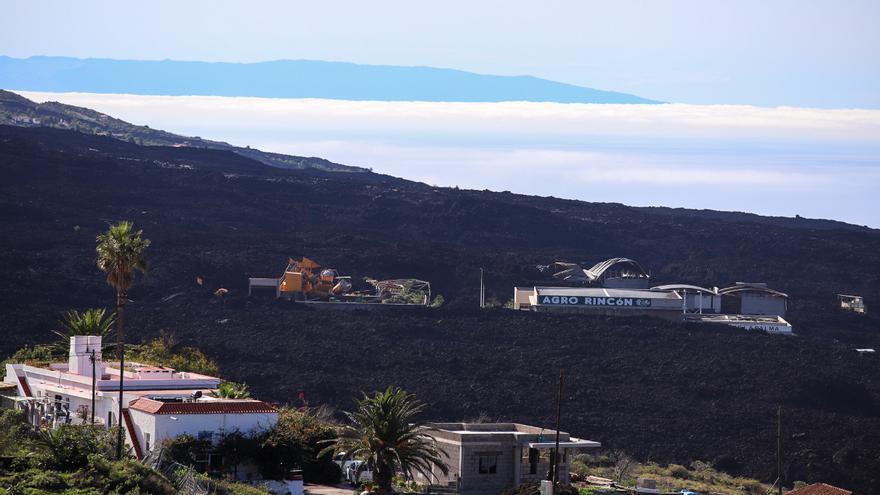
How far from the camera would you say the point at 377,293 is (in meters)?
121

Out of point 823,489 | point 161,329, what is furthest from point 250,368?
point 823,489

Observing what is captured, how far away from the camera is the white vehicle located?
1761 inches

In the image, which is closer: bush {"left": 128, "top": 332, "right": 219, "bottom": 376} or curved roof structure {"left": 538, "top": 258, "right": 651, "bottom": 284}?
bush {"left": 128, "top": 332, "right": 219, "bottom": 376}

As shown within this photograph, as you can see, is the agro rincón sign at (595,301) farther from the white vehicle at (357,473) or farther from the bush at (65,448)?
the bush at (65,448)

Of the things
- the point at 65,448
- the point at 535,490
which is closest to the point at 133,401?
A: the point at 65,448

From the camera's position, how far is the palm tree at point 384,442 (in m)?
43.3

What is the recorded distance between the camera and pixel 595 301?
117 m

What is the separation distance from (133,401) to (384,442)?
6863mm

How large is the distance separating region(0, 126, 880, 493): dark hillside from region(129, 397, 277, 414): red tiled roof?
40.2m

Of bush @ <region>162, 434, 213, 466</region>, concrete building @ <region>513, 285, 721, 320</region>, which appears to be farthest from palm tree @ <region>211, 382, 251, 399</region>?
concrete building @ <region>513, 285, 721, 320</region>

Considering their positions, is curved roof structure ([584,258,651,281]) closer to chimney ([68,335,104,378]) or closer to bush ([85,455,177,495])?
chimney ([68,335,104,378])

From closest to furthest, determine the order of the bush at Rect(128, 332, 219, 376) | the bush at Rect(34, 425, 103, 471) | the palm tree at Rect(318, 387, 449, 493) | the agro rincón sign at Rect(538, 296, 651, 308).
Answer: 1. the bush at Rect(34, 425, 103, 471)
2. the palm tree at Rect(318, 387, 449, 493)
3. the bush at Rect(128, 332, 219, 376)
4. the agro rincón sign at Rect(538, 296, 651, 308)

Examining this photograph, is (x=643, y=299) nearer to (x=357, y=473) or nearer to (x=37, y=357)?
(x=37, y=357)

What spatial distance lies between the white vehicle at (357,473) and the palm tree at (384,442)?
662 mm
